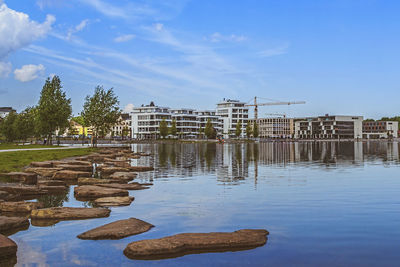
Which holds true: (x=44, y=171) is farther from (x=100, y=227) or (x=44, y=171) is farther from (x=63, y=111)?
(x=63, y=111)

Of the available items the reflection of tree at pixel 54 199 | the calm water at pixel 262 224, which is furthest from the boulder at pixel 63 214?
the reflection of tree at pixel 54 199

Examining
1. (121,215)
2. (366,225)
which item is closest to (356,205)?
(366,225)

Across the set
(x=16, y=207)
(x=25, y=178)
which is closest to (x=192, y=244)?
(x=16, y=207)

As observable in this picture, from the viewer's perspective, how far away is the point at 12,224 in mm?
15188

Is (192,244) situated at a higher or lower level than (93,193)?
lower

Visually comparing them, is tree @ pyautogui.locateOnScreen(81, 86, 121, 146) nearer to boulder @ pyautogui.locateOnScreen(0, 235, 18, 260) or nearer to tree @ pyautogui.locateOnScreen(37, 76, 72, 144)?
tree @ pyautogui.locateOnScreen(37, 76, 72, 144)

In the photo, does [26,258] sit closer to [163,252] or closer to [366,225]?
[163,252]

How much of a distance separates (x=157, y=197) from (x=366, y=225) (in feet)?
38.3

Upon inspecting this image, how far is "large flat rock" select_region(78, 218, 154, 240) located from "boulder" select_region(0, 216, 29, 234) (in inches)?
124

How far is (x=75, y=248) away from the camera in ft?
41.5

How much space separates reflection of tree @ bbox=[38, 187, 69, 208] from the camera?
66.5 feet

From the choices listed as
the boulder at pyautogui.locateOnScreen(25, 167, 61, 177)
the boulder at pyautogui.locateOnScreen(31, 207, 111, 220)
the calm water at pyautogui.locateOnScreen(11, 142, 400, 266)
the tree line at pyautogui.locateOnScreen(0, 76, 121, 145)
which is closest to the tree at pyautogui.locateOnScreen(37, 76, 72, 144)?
the tree line at pyautogui.locateOnScreen(0, 76, 121, 145)

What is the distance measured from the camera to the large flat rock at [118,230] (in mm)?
13750

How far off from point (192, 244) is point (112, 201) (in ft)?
29.3
